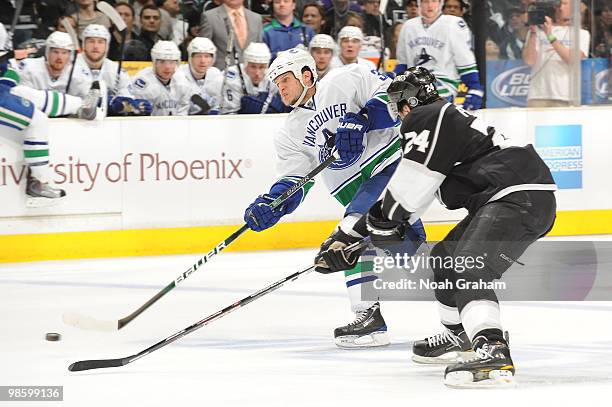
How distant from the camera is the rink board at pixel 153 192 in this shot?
24.0 feet

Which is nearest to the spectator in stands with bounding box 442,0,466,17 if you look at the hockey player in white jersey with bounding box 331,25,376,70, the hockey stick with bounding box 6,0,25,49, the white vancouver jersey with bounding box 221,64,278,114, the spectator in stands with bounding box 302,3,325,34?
the hockey player in white jersey with bounding box 331,25,376,70

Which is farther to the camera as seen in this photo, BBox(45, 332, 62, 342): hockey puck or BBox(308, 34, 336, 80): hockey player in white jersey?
BBox(308, 34, 336, 80): hockey player in white jersey

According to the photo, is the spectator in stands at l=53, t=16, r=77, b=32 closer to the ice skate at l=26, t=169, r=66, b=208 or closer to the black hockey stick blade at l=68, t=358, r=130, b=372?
the ice skate at l=26, t=169, r=66, b=208

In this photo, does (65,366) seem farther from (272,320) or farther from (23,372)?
(272,320)

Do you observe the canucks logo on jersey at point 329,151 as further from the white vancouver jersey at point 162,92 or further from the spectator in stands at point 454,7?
the spectator in stands at point 454,7

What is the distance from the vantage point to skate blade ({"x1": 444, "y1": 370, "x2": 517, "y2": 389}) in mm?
3676

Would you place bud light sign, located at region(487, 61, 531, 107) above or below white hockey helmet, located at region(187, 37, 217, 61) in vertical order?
below

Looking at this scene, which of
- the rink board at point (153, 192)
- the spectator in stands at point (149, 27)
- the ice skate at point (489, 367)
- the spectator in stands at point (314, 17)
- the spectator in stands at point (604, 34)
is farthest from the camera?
the spectator in stands at point (604, 34)

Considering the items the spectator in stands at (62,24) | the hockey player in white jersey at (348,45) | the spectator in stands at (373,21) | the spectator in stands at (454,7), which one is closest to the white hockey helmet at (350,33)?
the hockey player in white jersey at (348,45)

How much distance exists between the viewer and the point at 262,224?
4.80 metres

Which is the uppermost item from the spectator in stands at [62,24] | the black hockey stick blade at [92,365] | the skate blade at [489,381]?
the spectator in stands at [62,24]

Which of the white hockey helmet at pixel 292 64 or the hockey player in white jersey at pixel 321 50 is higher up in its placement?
the white hockey helmet at pixel 292 64

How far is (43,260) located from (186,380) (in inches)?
139

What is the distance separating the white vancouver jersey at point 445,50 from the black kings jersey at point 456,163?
15.0ft
